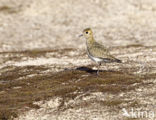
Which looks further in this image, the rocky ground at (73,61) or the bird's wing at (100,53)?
the bird's wing at (100,53)

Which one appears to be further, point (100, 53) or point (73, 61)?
point (73, 61)

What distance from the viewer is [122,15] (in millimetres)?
52281

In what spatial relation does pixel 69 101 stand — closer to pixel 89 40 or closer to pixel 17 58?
pixel 89 40

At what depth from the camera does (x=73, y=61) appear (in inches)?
1363

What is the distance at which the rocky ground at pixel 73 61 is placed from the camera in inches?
875

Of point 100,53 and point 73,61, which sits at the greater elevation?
point 100,53

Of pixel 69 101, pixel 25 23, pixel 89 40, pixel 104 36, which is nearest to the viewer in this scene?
pixel 69 101

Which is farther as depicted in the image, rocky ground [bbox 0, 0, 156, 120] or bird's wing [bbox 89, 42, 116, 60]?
bird's wing [bbox 89, 42, 116, 60]

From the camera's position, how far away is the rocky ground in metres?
22.2

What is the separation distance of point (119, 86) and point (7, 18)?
29.4 metres

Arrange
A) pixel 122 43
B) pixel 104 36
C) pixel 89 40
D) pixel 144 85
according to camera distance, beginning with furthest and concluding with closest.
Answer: pixel 104 36
pixel 122 43
pixel 89 40
pixel 144 85

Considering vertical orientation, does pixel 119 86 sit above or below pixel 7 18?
below

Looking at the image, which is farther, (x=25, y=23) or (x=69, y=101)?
(x=25, y=23)

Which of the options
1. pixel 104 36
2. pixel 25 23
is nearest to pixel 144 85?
pixel 104 36
